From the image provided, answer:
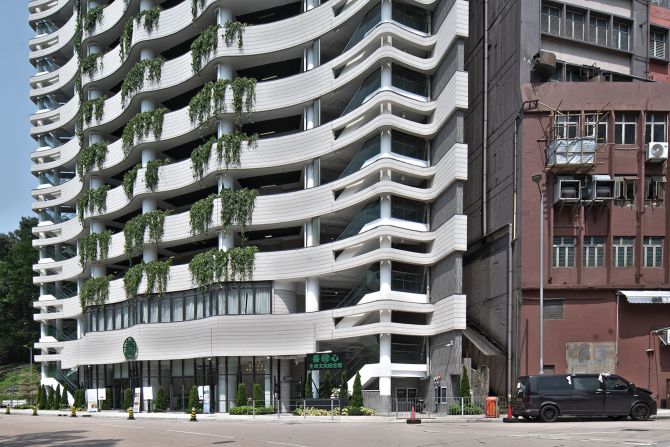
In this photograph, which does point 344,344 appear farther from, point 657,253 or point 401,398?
point 657,253

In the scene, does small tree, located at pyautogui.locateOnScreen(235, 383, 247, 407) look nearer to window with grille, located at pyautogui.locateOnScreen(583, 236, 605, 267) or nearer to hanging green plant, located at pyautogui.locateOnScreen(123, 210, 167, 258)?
hanging green plant, located at pyautogui.locateOnScreen(123, 210, 167, 258)

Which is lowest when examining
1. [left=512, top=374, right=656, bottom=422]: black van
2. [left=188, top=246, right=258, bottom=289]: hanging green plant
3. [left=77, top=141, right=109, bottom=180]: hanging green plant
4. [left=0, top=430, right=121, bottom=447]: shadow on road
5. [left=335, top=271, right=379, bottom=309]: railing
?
[left=0, top=430, right=121, bottom=447]: shadow on road

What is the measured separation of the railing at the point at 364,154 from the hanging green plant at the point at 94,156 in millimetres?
26074

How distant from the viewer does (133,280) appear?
57219mm

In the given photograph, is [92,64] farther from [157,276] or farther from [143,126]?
[157,276]

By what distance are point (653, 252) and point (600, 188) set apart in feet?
16.2

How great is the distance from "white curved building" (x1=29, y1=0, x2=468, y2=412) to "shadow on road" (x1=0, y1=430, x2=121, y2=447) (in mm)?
17601

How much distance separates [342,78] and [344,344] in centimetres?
1715

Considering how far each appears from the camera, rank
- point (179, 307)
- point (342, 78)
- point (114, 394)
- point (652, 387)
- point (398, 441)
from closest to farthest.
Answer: point (398, 441), point (652, 387), point (342, 78), point (179, 307), point (114, 394)

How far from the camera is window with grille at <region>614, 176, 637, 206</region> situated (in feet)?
143

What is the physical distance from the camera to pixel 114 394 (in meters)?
63.2

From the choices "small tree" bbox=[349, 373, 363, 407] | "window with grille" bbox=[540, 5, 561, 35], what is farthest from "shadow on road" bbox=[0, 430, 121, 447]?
"window with grille" bbox=[540, 5, 561, 35]

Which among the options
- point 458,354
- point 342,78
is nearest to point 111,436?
point 458,354

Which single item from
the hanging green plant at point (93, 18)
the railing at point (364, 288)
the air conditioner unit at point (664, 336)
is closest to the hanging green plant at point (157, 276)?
the railing at point (364, 288)
